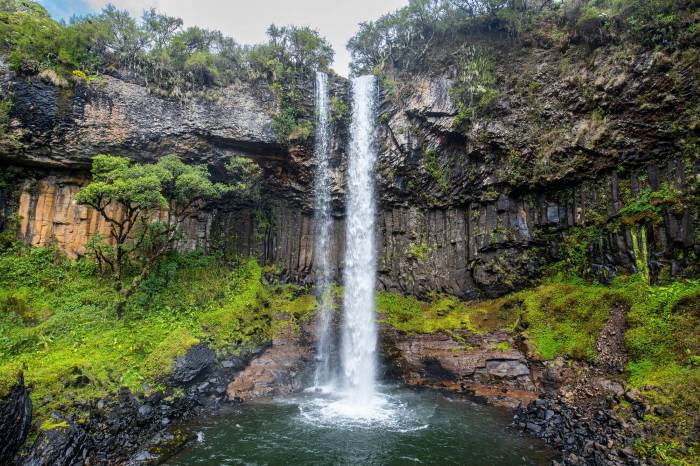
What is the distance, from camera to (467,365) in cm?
1633

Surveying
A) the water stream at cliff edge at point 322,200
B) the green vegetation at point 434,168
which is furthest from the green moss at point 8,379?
the green vegetation at point 434,168

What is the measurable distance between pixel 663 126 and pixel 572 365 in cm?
965

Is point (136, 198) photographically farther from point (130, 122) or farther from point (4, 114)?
point (4, 114)

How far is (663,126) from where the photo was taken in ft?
48.2

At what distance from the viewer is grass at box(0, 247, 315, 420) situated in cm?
1216

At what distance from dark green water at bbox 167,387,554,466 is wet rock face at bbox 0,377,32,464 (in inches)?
Answer: 142

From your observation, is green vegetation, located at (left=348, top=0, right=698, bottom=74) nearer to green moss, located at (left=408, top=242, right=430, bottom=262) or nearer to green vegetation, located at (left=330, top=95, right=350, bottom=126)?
green vegetation, located at (left=330, top=95, right=350, bottom=126)

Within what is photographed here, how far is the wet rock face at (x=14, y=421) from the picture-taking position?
29.1ft

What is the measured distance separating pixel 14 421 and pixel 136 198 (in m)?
8.64

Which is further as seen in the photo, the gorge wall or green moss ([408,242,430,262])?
green moss ([408,242,430,262])

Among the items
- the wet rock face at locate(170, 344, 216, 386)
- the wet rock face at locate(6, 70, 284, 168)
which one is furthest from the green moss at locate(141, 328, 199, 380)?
the wet rock face at locate(6, 70, 284, 168)

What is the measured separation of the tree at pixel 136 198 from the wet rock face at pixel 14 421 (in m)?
5.96

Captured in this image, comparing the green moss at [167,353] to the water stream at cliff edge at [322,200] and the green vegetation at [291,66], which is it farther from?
the green vegetation at [291,66]

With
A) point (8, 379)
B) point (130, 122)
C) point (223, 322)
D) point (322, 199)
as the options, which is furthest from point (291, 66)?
point (8, 379)
